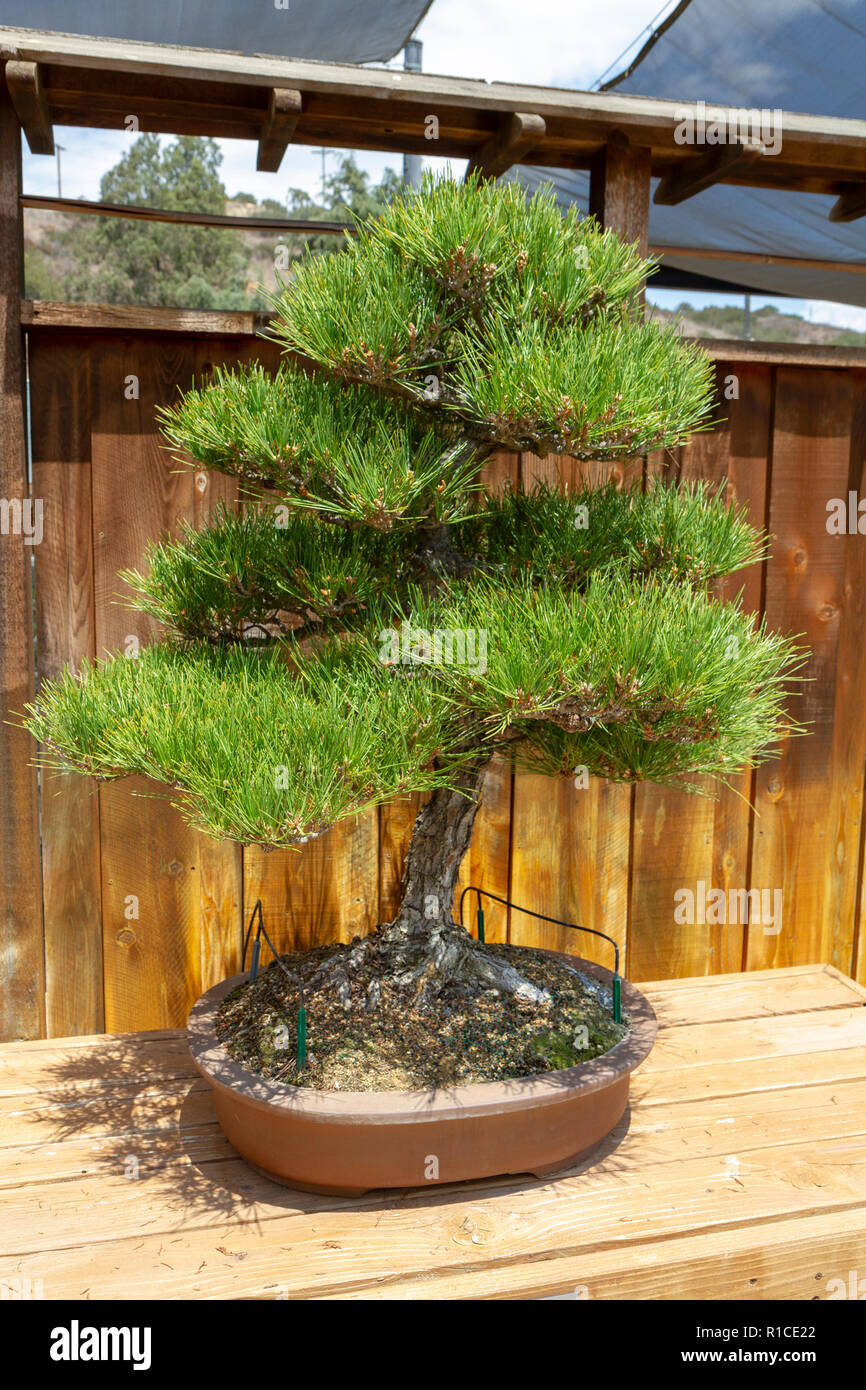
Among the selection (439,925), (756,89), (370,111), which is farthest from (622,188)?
(756,89)

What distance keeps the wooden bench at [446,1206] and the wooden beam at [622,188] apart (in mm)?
1247

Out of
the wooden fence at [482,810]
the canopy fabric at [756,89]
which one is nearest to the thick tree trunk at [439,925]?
the wooden fence at [482,810]

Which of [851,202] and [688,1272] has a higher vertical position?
[851,202]

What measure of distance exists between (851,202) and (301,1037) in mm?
1579

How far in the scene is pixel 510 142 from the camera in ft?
4.65

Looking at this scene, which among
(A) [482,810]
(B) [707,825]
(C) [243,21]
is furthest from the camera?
(C) [243,21]

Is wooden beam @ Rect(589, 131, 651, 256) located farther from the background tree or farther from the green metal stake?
the background tree

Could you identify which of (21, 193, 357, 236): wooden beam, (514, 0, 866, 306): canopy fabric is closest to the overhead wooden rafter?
(21, 193, 357, 236): wooden beam

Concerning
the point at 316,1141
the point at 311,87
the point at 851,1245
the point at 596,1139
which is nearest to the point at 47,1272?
the point at 316,1141

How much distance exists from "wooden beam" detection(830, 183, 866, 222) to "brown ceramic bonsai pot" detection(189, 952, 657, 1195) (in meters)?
1.42

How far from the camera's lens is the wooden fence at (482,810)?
1.50 metres

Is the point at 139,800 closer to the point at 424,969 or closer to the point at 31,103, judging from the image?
the point at 424,969

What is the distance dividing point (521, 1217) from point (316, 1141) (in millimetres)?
233

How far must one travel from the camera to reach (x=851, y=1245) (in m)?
1.09
